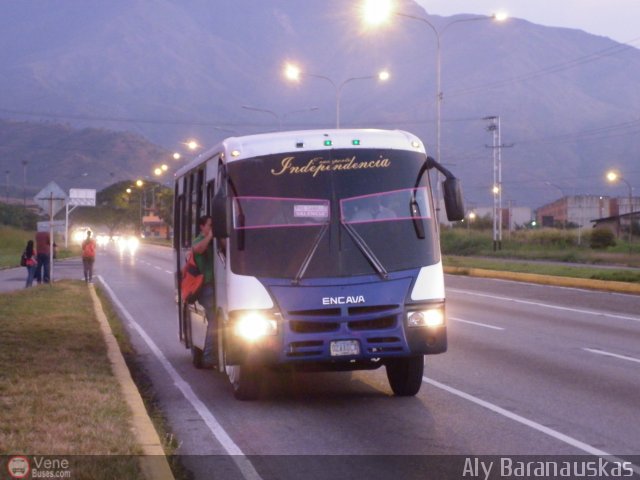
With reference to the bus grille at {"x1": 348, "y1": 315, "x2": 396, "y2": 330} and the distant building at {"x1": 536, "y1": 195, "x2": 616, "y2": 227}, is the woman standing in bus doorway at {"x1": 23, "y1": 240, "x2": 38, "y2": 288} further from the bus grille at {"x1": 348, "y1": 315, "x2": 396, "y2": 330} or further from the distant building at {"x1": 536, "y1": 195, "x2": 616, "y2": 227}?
the distant building at {"x1": 536, "y1": 195, "x2": 616, "y2": 227}

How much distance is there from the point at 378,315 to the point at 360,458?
2.13 m

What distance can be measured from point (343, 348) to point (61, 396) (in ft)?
9.31

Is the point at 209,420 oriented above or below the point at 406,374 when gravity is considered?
below

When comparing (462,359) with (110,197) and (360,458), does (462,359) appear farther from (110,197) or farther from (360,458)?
(110,197)

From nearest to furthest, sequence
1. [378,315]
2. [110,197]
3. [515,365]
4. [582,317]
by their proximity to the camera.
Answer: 1. [378,315]
2. [515,365]
3. [582,317]
4. [110,197]

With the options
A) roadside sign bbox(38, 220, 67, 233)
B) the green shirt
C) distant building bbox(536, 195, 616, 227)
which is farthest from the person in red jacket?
distant building bbox(536, 195, 616, 227)

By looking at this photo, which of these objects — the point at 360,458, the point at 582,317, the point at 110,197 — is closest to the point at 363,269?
the point at 360,458

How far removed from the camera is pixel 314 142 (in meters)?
10.8

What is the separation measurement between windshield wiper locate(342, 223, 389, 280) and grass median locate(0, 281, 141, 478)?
2.82 metres

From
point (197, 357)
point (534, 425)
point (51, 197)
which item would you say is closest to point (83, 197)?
point (51, 197)

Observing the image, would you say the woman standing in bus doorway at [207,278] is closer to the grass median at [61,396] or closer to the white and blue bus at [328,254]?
the white and blue bus at [328,254]

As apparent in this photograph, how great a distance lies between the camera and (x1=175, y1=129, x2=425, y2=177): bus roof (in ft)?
35.4

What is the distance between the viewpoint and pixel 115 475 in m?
7.09

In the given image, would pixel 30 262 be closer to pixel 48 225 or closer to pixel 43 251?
pixel 43 251
